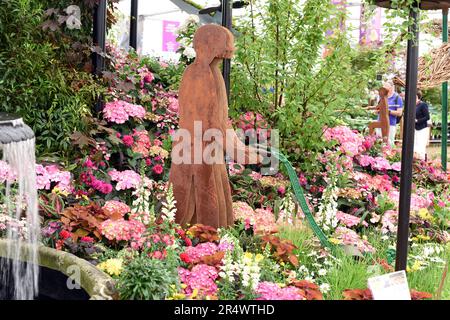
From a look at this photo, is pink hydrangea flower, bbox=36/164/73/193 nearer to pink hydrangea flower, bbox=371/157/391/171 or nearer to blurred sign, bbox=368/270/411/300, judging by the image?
blurred sign, bbox=368/270/411/300

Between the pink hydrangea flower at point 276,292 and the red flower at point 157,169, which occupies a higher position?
the red flower at point 157,169

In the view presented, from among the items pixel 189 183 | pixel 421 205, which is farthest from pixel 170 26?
pixel 189 183

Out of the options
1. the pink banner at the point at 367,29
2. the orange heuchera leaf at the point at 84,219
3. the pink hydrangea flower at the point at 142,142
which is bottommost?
the orange heuchera leaf at the point at 84,219

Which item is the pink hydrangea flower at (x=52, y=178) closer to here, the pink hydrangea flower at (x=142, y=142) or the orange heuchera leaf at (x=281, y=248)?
the pink hydrangea flower at (x=142, y=142)

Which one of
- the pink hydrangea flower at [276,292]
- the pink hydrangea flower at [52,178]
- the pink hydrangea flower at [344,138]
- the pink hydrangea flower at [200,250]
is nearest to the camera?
the pink hydrangea flower at [276,292]

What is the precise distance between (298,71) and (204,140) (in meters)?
1.84

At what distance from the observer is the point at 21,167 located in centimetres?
309

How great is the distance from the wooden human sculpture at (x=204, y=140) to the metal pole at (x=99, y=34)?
1.79 meters

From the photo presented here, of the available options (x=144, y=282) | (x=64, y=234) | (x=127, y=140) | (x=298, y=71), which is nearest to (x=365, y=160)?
(x=298, y=71)

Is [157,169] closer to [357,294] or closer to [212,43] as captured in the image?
[212,43]

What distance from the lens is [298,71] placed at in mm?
5422

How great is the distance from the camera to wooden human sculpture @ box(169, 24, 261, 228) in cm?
380

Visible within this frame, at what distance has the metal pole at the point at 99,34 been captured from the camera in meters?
5.43

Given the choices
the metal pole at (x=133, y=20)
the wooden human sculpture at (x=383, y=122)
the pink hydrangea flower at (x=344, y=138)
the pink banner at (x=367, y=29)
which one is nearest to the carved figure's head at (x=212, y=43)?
the pink banner at (x=367, y=29)
